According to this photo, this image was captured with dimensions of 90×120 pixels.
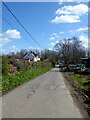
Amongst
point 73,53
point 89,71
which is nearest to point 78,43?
point 73,53

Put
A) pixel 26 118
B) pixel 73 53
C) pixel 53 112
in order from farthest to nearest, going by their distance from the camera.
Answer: pixel 73 53, pixel 53 112, pixel 26 118

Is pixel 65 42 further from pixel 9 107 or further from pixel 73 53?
pixel 9 107

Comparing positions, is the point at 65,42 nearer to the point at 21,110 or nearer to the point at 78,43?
the point at 78,43

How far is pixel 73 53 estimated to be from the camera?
114m

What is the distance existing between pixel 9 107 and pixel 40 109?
139 cm

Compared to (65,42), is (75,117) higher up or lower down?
lower down

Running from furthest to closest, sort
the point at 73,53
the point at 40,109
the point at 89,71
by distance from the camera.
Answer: the point at 73,53
the point at 89,71
the point at 40,109

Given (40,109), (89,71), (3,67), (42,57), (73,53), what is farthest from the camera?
(42,57)

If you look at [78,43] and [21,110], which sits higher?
[78,43]

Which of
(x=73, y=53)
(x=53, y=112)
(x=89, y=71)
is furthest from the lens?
(x=73, y=53)

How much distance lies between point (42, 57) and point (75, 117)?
14952 centimetres

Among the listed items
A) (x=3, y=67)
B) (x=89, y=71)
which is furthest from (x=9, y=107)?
(x=89, y=71)

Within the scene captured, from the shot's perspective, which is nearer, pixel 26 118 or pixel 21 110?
pixel 26 118

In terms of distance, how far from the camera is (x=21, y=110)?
38.3ft
